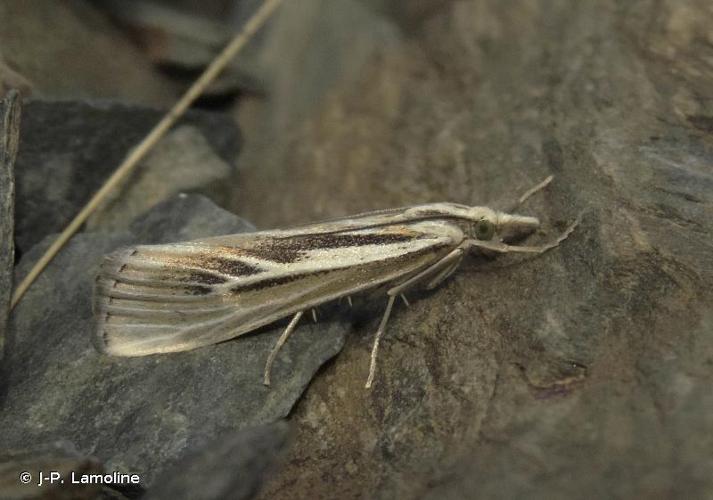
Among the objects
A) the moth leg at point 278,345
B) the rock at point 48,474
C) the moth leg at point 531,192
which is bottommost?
the rock at point 48,474

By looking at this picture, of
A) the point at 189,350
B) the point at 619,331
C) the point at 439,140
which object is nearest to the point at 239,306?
the point at 189,350

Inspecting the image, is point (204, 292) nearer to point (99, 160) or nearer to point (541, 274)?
point (541, 274)

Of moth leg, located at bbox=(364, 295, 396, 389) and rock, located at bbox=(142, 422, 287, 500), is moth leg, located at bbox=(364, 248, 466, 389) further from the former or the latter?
rock, located at bbox=(142, 422, 287, 500)

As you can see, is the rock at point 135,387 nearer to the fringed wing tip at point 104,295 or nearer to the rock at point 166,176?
the fringed wing tip at point 104,295

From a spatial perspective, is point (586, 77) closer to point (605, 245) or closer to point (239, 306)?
point (605, 245)

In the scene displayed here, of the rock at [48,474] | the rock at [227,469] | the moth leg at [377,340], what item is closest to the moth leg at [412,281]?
the moth leg at [377,340]

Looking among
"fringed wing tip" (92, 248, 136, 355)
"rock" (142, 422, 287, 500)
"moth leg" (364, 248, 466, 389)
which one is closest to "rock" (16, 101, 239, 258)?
"fringed wing tip" (92, 248, 136, 355)

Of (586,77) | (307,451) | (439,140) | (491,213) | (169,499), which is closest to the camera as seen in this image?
(169,499)
